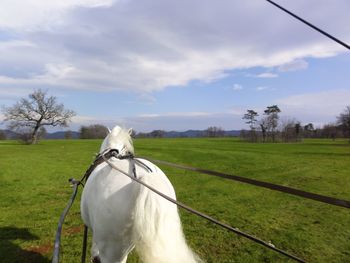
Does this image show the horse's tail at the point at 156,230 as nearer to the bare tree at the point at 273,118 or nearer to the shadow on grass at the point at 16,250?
the shadow on grass at the point at 16,250

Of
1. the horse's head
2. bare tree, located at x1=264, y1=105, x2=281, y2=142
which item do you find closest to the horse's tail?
the horse's head

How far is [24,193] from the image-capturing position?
1238 centimetres

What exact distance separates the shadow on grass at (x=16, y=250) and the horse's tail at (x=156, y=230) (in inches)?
137

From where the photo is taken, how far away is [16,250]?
21.0 feet

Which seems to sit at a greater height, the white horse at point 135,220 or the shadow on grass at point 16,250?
the white horse at point 135,220

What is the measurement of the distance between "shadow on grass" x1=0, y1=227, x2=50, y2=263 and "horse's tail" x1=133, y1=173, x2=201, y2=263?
3481mm

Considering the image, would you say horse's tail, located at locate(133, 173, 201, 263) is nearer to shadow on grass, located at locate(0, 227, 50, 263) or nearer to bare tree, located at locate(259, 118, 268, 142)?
shadow on grass, located at locate(0, 227, 50, 263)

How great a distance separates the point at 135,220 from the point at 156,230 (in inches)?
9.4

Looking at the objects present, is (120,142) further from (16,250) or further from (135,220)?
(16,250)

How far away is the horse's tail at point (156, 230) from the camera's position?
10.7ft

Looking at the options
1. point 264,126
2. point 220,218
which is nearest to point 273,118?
point 264,126

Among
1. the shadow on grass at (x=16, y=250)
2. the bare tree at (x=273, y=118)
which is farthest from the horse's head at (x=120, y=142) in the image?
the bare tree at (x=273, y=118)

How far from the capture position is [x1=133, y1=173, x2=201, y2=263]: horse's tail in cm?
326

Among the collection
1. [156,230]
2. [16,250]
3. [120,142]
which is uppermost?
[120,142]
